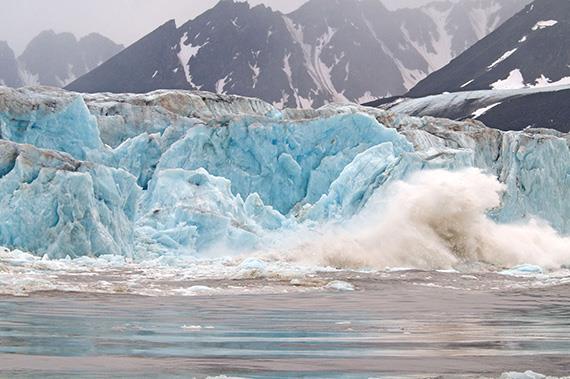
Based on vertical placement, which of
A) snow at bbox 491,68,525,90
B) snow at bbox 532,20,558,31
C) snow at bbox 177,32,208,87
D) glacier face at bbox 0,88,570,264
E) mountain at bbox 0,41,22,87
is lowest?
snow at bbox 491,68,525,90

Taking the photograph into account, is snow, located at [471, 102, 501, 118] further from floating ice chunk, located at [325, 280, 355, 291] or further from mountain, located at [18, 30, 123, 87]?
mountain, located at [18, 30, 123, 87]

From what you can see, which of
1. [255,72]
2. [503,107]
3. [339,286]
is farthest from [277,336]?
[255,72]

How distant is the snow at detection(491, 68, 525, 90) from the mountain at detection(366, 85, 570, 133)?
21.3 ft

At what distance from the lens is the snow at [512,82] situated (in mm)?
115956

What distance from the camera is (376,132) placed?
3309 centimetres

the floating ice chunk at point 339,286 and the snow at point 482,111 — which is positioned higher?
the floating ice chunk at point 339,286

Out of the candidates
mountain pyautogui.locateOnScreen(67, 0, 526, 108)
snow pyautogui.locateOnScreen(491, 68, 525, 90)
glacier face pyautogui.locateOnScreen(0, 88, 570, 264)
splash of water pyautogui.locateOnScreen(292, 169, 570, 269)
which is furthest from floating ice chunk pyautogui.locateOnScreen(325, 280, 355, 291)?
mountain pyautogui.locateOnScreen(67, 0, 526, 108)

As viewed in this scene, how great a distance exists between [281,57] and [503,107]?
51.4 metres

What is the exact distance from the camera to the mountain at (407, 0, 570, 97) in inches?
4638

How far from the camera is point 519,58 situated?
123688mm

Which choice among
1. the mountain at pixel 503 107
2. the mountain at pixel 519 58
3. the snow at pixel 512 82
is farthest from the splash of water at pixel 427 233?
the mountain at pixel 519 58

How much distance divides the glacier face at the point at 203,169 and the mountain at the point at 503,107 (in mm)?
55355

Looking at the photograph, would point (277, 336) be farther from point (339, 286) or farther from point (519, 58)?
point (519, 58)

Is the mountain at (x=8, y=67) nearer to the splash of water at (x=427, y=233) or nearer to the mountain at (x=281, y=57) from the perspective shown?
the mountain at (x=281, y=57)
